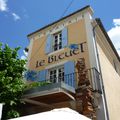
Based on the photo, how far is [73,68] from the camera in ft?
38.4

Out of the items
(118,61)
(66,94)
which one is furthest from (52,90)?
(118,61)

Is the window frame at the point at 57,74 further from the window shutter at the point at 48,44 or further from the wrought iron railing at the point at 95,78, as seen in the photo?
the wrought iron railing at the point at 95,78

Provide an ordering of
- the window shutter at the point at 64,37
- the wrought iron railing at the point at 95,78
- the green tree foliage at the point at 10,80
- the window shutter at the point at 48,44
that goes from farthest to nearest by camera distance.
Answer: the window shutter at the point at 48,44 → the window shutter at the point at 64,37 → the wrought iron railing at the point at 95,78 → the green tree foliage at the point at 10,80

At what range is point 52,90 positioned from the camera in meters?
9.34

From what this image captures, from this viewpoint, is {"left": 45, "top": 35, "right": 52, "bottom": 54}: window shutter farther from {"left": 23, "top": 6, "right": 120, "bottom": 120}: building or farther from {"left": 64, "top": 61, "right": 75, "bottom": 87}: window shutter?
{"left": 64, "top": 61, "right": 75, "bottom": 87}: window shutter

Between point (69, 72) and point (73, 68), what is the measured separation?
12.7 inches

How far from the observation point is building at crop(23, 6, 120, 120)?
31.8 ft

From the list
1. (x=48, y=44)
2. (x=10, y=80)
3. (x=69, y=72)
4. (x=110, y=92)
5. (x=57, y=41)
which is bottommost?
(x=10, y=80)

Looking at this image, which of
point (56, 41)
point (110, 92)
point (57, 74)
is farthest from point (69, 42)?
point (110, 92)

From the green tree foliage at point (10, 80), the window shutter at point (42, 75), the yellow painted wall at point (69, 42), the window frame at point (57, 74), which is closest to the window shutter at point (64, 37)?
the yellow painted wall at point (69, 42)

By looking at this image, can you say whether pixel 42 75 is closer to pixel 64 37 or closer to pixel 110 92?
pixel 64 37

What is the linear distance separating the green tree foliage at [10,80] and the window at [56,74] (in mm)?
2870

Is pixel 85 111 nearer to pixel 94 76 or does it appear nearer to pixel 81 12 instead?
pixel 94 76

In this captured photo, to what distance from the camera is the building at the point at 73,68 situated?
9688 mm
